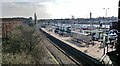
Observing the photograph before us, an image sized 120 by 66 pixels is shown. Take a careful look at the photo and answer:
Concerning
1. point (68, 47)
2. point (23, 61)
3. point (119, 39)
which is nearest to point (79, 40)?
point (68, 47)

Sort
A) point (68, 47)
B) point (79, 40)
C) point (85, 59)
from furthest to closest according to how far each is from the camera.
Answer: point (79, 40), point (68, 47), point (85, 59)

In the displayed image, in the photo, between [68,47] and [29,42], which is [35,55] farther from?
[68,47]

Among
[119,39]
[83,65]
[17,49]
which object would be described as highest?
[119,39]

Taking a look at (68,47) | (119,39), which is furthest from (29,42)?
(119,39)

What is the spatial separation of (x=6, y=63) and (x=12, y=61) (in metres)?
0.52

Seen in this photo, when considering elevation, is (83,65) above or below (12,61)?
below

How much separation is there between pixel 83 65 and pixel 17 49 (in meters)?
7.26

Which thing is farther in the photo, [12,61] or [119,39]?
[12,61]

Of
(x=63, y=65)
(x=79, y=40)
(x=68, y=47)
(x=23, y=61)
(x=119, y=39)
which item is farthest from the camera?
(x=79, y=40)

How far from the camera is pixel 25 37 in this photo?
31.7 m

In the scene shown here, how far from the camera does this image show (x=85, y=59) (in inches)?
1121

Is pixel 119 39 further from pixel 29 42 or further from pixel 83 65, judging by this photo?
pixel 29 42

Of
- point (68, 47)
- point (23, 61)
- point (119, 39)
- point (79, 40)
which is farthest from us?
point (79, 40)

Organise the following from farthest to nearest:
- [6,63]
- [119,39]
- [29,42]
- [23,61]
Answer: [29,42], [23,61], [6,63], [119,39]
